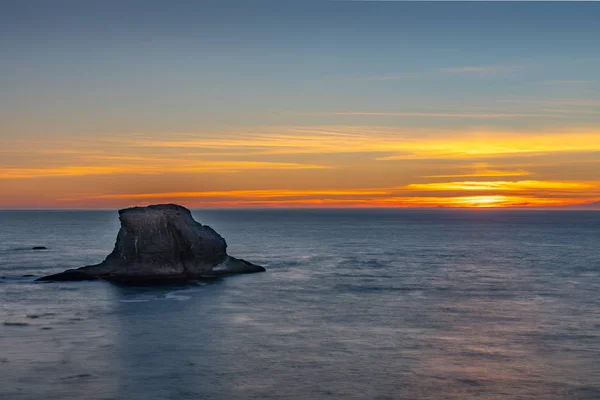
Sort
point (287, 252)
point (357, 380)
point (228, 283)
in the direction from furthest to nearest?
point (287, 252)
point (228, 283)
point (357, 380)

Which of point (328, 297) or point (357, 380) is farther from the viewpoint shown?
point (328, 297)

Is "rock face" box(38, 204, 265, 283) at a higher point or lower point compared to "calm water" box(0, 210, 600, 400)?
higher

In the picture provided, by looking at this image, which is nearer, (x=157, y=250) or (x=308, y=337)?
(x=308, y=337)

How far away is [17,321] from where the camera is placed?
47531 millimetres

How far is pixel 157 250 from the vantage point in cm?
6969

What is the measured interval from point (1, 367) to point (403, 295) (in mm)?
34360

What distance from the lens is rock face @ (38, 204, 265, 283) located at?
226ft

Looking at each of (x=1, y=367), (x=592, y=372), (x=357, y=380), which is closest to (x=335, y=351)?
(x=357, y=380)

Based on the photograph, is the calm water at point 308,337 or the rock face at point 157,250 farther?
the rock face at point 157,250

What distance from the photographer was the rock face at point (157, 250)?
2712 inches

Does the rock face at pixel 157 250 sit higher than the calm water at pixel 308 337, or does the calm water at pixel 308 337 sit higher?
the rock face at pixel 157 250

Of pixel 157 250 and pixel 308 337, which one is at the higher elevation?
pixel 157 250

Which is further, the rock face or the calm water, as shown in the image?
the rock face

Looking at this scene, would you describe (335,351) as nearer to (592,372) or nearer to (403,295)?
(592,372)
